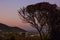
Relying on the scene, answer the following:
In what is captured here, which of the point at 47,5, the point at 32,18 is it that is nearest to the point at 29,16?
the point at 32,18

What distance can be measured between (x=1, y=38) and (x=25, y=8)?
6247mm

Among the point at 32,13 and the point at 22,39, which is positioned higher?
the point at 32,13

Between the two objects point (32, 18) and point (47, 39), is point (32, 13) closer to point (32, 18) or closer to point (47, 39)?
point (32, 18)

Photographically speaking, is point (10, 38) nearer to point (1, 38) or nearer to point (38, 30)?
point (1, 38)

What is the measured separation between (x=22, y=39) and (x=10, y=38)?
2832mm

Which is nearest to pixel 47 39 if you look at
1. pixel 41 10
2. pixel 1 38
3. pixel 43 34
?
pixel 43 34

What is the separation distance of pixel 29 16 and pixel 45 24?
114 inches

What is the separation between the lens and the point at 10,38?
40.7 meters

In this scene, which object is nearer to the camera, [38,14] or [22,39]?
[38,14]

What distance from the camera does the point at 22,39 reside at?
4281cm

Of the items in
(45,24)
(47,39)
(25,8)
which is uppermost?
(25,8)

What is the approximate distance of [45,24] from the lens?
40.5 meters

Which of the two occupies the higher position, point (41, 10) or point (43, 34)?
point (41, 10)

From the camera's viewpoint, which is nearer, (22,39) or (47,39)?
(47,39)
